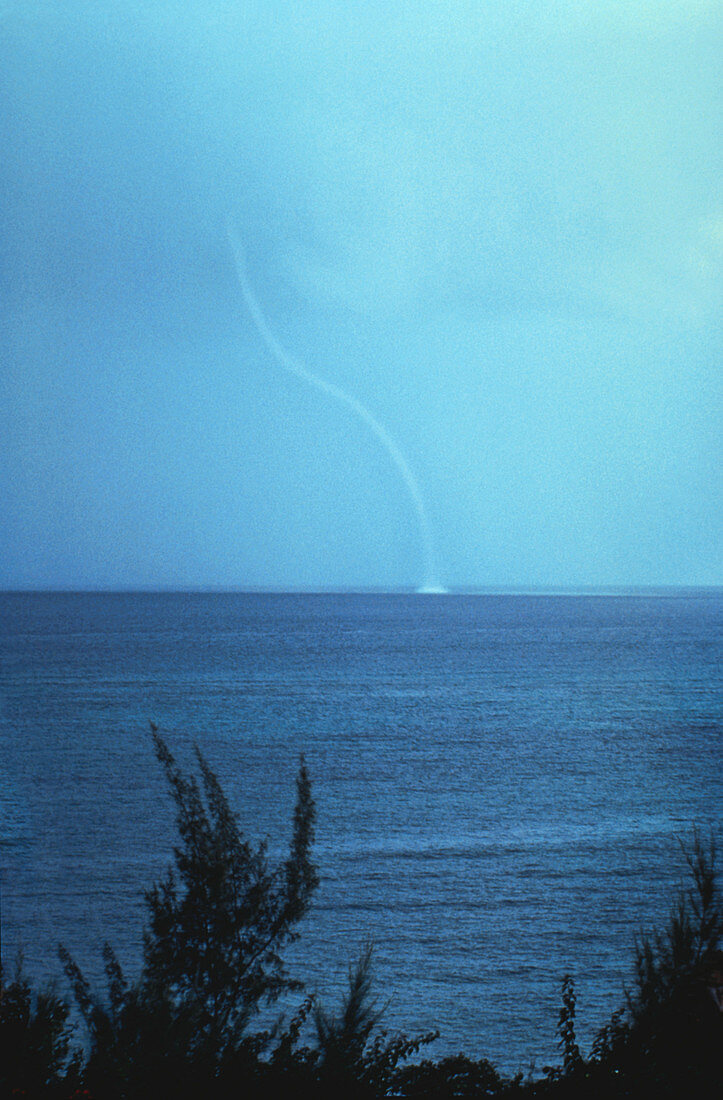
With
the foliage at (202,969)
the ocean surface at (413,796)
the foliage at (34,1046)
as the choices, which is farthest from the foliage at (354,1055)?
the ocean surface at (413,796)

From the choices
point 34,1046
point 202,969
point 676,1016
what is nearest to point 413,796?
point 202,969

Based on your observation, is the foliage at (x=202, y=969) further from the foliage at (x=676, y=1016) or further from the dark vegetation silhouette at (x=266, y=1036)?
the foliage at (x=676, y=1016)

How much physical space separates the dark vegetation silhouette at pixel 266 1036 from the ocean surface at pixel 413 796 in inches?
26.9

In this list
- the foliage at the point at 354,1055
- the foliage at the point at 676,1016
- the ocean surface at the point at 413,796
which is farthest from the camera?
the ocean surface at the point at 413,796

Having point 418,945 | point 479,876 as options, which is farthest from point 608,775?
point 418,945

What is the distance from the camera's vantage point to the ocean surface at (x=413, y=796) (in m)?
5.24

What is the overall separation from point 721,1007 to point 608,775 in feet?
29.8

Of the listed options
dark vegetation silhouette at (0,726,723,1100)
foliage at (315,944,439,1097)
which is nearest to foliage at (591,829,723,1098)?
dark vegetation silhouette at (0,726,723,1100)

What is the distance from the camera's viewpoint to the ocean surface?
17.2 ft

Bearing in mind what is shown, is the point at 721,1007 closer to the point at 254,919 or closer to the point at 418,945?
the point at 254,919

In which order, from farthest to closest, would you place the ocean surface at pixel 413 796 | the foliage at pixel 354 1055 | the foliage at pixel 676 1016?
1. the ocean surface at pixel 413 796
2. the foliage at pixel 354 1055
3. the foliage at pixel 676 1016

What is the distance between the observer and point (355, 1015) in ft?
7.09

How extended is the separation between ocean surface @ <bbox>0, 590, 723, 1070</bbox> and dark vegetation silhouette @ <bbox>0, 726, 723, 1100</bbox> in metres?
0.68

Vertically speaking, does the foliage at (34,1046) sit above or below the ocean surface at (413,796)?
below
